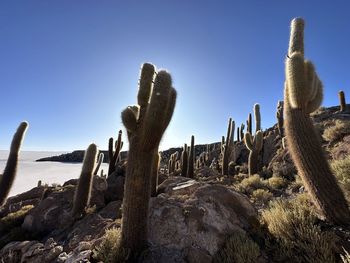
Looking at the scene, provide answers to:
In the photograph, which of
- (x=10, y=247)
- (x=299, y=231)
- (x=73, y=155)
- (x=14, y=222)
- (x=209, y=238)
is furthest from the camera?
(x=73, y=155)

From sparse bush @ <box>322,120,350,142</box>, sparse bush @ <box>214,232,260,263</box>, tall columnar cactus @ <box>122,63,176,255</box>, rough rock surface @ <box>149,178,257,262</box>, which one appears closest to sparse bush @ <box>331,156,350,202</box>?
rough rock surface @ <box>149,178,257,262</box>

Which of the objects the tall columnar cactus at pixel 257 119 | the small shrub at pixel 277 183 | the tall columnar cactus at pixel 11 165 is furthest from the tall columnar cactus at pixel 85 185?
the tall columnar cactus at pixel 257 119

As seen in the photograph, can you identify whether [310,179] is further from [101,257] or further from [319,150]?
[101,257]

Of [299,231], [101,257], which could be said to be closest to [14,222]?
[101,257]

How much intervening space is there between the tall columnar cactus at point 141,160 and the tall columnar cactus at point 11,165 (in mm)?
10929

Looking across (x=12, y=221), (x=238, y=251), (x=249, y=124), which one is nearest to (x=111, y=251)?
(x=238, y=251)

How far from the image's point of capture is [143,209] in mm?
6445

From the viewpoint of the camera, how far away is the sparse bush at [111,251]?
5930mm

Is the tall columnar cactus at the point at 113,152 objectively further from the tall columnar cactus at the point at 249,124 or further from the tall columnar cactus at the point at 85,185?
the tall columnar cactus at the point at 249,124

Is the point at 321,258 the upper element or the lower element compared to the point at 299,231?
lower

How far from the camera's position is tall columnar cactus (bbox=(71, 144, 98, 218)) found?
37.2 ft

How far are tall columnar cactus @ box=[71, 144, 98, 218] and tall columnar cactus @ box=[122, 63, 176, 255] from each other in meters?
5.65

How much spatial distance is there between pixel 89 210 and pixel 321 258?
894cm

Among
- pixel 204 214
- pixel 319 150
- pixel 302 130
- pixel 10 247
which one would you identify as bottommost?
pixel 10 247
